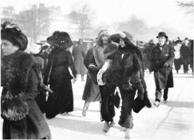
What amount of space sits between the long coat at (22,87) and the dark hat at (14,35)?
93mm

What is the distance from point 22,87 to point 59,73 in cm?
442

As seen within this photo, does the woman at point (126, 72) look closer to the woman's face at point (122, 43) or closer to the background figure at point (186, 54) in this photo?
the woman's face at point (122, 43)

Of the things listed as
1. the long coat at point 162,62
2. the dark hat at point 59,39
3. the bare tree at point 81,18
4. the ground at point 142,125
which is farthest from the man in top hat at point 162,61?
the bare tree at point 81,18

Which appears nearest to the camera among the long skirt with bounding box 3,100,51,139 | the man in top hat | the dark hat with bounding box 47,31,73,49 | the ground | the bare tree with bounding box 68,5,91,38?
the long skirt with bounding box 3,100,51,139

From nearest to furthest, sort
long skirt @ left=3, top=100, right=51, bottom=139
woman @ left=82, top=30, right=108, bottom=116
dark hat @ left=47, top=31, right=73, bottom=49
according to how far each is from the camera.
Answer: long skirt @ left=3, top=100, right=51, bottom=139
woman @ left=82, top=30, right=108, bottom=116
dark hat @ left=47, top=31, right=73, bottom=49

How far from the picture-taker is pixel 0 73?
4.92 meters

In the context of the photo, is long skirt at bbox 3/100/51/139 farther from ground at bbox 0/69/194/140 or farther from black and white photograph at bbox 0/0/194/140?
ground at bbox 0/69/194/140

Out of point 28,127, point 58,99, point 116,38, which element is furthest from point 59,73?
point 28,127

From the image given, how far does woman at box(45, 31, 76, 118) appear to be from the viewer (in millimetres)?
9102

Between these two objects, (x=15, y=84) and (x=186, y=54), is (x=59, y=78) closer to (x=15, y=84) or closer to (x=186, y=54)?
(x=15, y=84)

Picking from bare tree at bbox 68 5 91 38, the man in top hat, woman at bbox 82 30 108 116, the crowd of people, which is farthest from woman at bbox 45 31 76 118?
bare tree at bbox 68 5 91 38

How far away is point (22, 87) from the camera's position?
15.7 feet

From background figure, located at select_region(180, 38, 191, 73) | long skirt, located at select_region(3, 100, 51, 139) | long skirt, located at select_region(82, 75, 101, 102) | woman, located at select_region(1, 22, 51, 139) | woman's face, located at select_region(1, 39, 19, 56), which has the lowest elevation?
background figure, located at select_region(180, 38, 191, 73)

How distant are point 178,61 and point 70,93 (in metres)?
15.4
